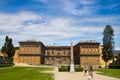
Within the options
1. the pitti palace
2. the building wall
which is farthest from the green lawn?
the building wall

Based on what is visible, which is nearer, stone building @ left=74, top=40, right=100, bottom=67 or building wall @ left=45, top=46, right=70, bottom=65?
stone building @ left=74, top=40, right=100, bottom=67

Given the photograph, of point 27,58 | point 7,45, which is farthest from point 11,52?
point 27,58

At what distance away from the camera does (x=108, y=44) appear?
9069 centimetres

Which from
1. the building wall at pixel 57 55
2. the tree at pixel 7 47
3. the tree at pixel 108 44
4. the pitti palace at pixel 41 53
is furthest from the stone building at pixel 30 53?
the tree at pixel 108 44

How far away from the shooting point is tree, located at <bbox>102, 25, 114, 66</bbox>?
8975 cm

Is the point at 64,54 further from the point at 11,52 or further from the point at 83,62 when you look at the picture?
the point at 11,52

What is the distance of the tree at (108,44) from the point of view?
294 feet

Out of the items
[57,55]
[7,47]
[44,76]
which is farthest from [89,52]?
[44,76]

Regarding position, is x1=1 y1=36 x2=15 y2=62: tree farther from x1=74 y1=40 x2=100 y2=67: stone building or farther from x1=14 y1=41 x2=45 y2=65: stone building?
x1=74 y1=40 x2=100 y2=67: stone building

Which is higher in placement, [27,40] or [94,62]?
[27,40]

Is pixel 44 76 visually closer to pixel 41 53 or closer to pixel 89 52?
pixel 41 53

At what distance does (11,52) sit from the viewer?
101688mm

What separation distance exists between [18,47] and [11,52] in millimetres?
26505

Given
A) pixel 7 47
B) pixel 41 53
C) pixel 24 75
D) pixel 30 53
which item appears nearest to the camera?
pixel 24 75
